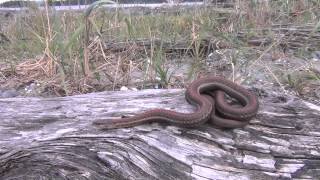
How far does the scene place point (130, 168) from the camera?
253cm

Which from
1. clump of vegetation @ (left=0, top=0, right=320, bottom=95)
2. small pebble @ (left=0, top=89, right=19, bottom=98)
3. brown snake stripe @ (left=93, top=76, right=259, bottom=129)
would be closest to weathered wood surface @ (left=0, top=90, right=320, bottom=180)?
brown snake stripe @ (left=93, top=76, right=259, bottom=129)

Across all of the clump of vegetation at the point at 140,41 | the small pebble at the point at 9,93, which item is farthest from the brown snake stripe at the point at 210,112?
the small pebble at the point at 9,93

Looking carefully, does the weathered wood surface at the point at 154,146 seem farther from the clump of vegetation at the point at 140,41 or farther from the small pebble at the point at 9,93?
the small pebble at the point at 9,93

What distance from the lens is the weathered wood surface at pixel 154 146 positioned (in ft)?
8.30

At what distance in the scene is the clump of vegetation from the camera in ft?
13.7

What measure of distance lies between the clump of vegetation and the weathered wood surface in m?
1.05

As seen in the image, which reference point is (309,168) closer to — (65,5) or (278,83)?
(278,83)

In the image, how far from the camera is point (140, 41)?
5.04 m

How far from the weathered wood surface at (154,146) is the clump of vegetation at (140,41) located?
3.46 feet

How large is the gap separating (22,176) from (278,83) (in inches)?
89.9

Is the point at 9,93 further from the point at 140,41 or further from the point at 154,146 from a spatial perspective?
the point at 154,146

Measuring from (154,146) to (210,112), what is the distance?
41cm

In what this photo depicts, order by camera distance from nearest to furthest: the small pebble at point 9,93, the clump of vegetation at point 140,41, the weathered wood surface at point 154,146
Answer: the weathered wood surface at point 154,146 < the clump of vegetation at point 140,41 < the small pebble at point 9,93

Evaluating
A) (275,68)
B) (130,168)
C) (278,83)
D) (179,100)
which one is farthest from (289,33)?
(130,168)
